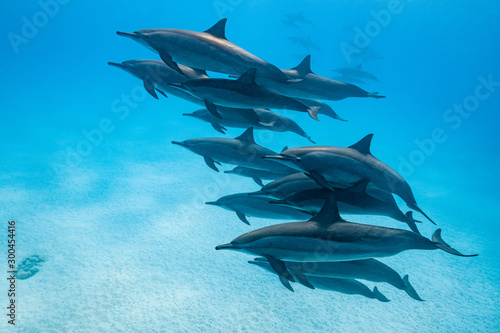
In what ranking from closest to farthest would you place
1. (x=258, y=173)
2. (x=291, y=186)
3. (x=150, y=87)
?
(x=291, y=186) < (x=150, y=87) < (x=258, y=173)

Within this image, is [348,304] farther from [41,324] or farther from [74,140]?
[74,140]

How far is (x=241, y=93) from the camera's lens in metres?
3.36

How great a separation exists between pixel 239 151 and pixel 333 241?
7.20 feet

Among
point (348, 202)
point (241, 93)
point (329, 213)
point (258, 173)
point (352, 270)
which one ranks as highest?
point (241, 93)

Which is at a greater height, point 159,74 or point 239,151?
point 159,74

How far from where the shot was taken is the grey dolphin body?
378 cm

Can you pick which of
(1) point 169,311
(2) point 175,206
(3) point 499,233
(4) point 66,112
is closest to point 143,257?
(1) point 169,311

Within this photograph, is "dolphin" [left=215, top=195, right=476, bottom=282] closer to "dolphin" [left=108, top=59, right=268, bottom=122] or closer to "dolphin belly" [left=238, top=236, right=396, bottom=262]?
"dolphin belly" [left=238, top=236, right=396, bottom=262]

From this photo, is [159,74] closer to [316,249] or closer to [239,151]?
[239,151]

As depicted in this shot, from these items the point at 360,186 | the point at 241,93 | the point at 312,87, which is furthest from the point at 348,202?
the point at 312,87

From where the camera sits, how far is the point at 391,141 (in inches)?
1157

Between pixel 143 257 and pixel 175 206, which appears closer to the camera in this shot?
pixel 143 257

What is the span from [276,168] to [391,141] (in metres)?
29.1

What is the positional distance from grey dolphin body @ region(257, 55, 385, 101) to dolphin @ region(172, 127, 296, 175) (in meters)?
0.86
